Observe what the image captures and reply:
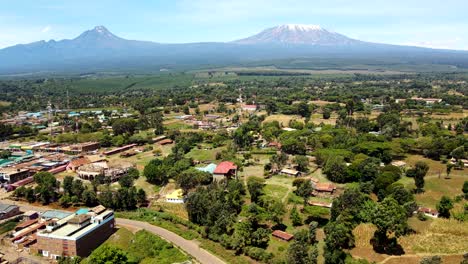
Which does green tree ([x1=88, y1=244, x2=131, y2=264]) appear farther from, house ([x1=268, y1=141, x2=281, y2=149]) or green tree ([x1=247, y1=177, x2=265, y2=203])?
house ([x1=268, y1=141, x2=281, y2=149])

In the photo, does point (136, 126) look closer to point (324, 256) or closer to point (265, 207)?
point (265, 207)

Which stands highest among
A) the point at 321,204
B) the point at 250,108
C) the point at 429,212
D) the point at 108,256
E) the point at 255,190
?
the point at 250,108

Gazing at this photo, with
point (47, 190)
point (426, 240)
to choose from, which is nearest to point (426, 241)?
point (426, 240)

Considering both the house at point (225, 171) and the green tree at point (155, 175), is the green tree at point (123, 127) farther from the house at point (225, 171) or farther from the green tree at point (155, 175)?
the house at point (225, 171)

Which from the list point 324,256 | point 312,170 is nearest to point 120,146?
point 312,170

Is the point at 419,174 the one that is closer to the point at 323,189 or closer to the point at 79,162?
the point at 323,189

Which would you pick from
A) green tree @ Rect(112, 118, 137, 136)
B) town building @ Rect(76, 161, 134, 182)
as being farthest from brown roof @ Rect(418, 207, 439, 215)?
green tree @ Rect(112, 118, 137, 136)

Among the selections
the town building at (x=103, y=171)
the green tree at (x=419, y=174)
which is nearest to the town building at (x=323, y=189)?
the green tree at (x=419, y=174)
